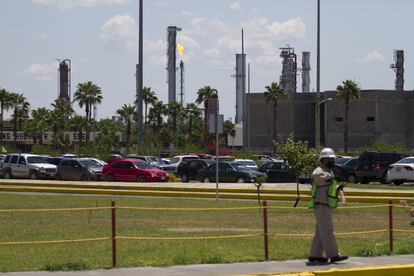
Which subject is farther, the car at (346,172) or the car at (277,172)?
the car at (277,172)

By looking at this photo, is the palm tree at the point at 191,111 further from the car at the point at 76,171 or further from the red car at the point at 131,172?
the red car at the point at 131,172

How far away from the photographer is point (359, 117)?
94062 millimetres

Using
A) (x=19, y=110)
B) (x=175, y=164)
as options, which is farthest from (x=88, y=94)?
(x=175, y=164)

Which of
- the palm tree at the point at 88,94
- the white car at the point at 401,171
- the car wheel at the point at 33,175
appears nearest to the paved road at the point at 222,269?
the white car at the point at 401,171

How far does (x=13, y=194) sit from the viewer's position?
118 feet

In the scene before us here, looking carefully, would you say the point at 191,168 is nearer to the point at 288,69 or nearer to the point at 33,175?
the point at 33,175

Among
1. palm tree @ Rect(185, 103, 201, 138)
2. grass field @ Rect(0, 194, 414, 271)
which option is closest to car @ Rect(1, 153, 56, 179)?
grass field @ Rect(0, 194, 414, 271)

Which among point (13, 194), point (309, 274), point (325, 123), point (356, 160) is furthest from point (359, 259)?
point (325, 123)

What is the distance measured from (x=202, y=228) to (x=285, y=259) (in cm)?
590

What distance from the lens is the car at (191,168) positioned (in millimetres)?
45562

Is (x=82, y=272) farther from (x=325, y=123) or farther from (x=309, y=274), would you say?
(x=325, y=123)

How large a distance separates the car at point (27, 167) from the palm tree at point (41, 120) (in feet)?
231

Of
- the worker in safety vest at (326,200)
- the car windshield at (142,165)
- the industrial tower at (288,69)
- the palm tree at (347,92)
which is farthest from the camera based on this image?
the industrial tower at (288,69)

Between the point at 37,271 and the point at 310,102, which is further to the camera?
the point at 310,102
